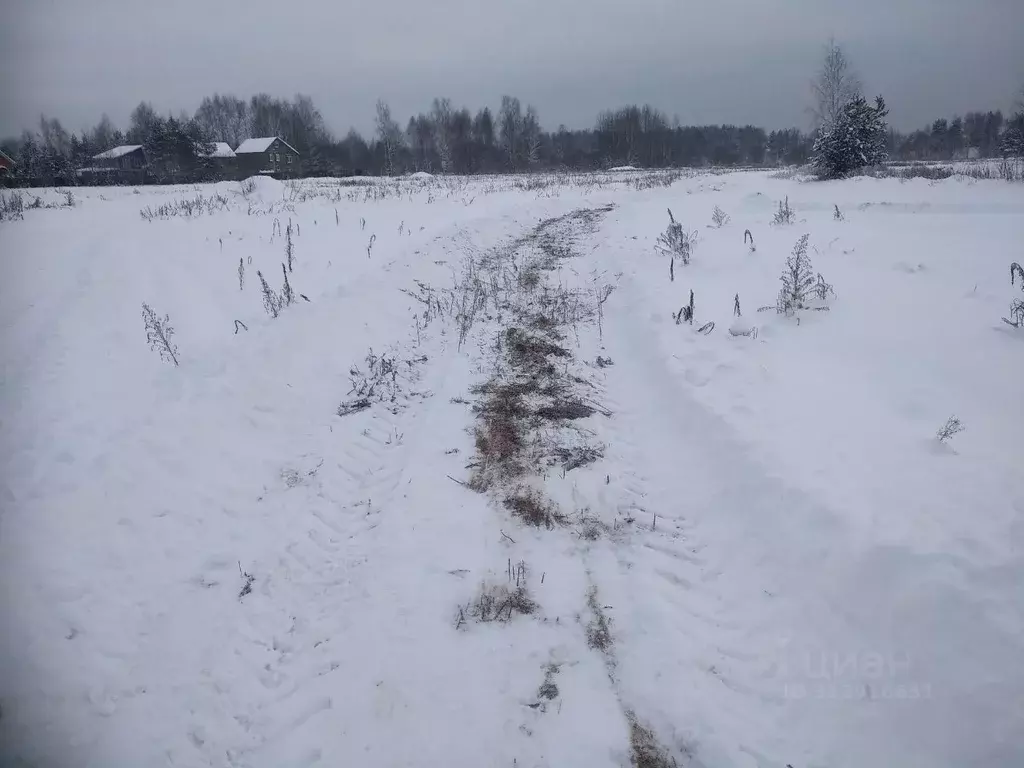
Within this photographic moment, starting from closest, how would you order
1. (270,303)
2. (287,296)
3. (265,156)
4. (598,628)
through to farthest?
1. (598,628)
2. (270,303)
3. (287,296)
4. (265,156)

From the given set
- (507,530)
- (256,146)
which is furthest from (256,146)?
(507,530)

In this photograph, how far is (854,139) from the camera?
19766 mm

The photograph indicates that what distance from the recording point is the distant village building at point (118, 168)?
36.1 metres

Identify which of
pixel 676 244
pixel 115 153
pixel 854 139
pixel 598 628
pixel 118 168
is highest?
pixel 115 153

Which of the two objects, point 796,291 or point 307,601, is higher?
point 796,291

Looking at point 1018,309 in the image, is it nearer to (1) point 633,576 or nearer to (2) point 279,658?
(1) point 633,576

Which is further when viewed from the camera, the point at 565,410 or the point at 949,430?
the point at 565,410

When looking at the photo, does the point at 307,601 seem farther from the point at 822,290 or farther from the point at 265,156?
the point at 265,156

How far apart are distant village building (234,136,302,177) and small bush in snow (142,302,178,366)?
65208 mm

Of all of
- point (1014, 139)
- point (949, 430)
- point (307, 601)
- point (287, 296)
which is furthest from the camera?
point (1014, 139)

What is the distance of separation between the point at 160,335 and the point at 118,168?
55300mm

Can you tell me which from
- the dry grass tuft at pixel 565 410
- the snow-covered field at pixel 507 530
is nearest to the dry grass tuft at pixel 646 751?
the snow-covered field at pixel 507 530

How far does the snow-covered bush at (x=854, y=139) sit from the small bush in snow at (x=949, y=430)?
21.4 m

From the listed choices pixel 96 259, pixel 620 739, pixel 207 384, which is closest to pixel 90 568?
pixel 207 384
